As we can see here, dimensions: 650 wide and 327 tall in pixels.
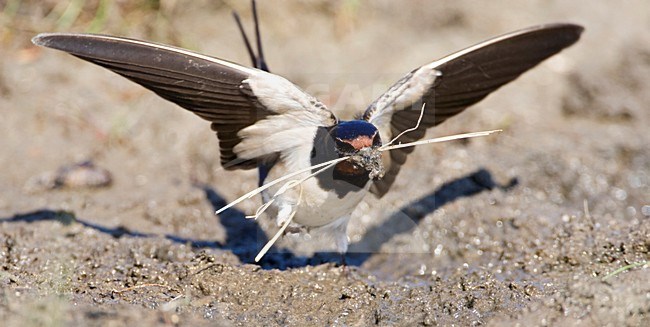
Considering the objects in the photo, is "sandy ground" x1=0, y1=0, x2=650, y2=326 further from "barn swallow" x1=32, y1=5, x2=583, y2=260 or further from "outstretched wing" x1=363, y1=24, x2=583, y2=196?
"outstretched wing" x1=363, y1=24, x2=583, y2=196

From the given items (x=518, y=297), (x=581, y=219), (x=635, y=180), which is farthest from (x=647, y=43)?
(x=518, y=297)

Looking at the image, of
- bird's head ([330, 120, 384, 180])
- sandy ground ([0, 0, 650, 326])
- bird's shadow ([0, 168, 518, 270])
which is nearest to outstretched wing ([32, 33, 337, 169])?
bird's head ([330, 120, 384, 180])

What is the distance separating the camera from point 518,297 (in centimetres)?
328

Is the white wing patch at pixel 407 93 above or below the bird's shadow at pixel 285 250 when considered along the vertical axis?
above

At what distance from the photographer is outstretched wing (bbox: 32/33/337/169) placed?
3164mm

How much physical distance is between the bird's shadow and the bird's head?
87 centimetres

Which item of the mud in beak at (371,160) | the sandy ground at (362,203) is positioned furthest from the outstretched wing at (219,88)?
the sandy ground at (362,203)

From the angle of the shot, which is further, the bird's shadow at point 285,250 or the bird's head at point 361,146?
the bird's shadow at point 285,250

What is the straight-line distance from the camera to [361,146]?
328cm

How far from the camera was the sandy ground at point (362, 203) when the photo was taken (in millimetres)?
3260

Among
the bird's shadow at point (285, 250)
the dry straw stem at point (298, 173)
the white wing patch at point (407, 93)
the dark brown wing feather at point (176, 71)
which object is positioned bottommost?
the bird's shadow at point (285, 250)

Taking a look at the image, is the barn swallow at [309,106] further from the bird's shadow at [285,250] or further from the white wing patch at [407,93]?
the bird's shadow at [285,250]

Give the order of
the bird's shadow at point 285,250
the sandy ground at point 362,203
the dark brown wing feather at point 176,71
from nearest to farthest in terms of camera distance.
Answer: the dark brown wing feather at point 176,71, the sandy ground at point 362,203, the bird's shadow at point 285,250

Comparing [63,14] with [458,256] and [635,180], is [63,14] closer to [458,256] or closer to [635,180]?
[458,256]
